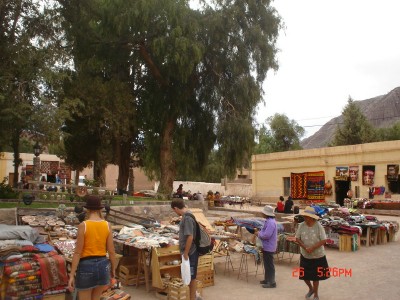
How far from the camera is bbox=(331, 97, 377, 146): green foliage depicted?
147 feet

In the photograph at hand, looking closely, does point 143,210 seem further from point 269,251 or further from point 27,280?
point 27,280

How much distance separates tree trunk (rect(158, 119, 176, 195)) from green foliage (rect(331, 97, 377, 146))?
2964 centimetres

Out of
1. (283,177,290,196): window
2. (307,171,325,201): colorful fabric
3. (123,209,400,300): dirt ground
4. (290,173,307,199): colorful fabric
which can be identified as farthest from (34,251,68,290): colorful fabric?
(283,177,290,196): window

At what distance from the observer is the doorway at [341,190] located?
30.0 meters

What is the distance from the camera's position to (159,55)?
19766mm

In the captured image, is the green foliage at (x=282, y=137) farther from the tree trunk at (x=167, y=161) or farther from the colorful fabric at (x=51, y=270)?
the colorful fabric at (x=51, y=270)

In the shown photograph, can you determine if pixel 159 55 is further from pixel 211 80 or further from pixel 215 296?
pixel 215 296

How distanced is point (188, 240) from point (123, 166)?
17821mm

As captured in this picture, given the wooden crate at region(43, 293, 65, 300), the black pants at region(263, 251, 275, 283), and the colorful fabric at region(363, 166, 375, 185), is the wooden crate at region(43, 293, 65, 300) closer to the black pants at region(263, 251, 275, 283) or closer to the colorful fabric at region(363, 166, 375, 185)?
the black pants at region(263, 251, 275, 283)

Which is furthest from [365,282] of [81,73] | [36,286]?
[81,73]

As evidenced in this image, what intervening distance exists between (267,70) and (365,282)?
15.0 meters

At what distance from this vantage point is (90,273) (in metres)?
4.73

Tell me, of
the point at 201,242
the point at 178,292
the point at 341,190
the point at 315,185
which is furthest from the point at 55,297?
the point at 315,185

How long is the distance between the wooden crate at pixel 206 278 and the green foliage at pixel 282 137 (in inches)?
1999
